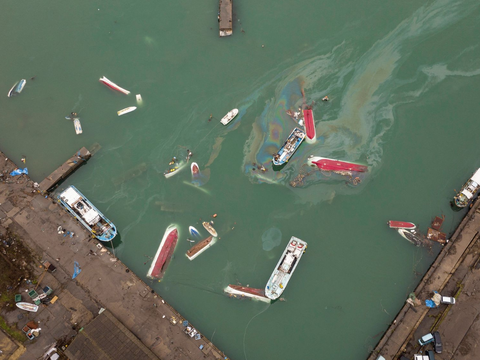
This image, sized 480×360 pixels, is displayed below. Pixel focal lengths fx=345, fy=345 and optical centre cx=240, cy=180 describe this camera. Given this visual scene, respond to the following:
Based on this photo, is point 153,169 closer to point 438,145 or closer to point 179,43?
point 179,43

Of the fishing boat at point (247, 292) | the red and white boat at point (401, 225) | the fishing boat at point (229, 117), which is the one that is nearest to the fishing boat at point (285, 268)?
the fishing boat at point (247, 292)

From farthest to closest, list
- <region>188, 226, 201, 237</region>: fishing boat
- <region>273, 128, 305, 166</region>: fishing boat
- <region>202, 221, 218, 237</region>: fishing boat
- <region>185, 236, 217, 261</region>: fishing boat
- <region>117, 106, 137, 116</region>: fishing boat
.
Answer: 1. <region>117, 106, 137, 116</region>: fishing boat
2. <region>273, 128, 305, 166</region>: fishing boat
3. <region>188, 226, 201, 237</region>: fishing boat
4. <region>202, 221, 218, 237</region>: fishing boat
5. <region>185, 236, 217, 261</region>: fishing boat

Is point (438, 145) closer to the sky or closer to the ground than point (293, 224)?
closer to the sky

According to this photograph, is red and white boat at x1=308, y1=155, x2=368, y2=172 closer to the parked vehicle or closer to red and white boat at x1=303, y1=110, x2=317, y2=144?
red and white boat at x1=303, y1=110, x2=317, y2=144

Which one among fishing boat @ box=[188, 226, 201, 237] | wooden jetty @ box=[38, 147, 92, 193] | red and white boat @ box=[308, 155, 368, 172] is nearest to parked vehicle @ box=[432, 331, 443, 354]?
red and white boat @ box=[308, 155, 368, 172]

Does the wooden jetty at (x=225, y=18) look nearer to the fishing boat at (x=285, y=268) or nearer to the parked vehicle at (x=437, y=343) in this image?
the fishing boat at (x=285, y=268)

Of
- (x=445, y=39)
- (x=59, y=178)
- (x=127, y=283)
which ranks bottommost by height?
(x=127, y=283)

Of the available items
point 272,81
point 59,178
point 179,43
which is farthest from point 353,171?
point 59,178
